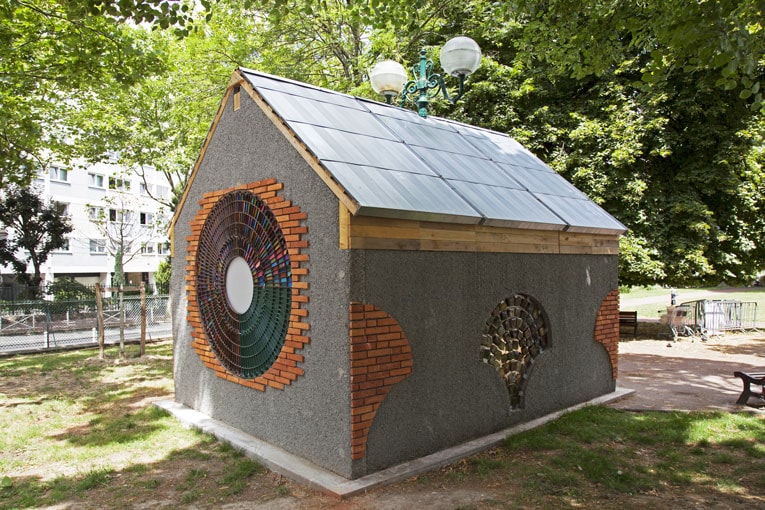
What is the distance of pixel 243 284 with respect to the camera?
6348mm

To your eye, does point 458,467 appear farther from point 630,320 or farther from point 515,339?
point 630,320

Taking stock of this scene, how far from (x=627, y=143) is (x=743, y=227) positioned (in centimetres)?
447

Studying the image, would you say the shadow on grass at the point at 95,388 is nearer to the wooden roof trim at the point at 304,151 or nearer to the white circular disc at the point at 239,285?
the white circular disc at the point at 239,285

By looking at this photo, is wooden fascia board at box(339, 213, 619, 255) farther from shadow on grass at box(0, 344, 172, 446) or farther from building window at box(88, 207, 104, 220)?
building window at box(88, 207, 104, 220)

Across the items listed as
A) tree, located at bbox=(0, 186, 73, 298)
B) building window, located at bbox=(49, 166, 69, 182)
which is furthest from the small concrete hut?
building window, located at bbox=(49, 166, 69, 182)

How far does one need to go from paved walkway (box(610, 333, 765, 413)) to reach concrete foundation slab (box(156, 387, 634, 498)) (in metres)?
2.51

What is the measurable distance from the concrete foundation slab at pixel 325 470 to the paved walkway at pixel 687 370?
8.24ft

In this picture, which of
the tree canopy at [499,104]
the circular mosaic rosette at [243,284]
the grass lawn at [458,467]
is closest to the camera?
the grass lawn at [458,467]

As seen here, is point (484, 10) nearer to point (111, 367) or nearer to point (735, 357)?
point (735, 357)

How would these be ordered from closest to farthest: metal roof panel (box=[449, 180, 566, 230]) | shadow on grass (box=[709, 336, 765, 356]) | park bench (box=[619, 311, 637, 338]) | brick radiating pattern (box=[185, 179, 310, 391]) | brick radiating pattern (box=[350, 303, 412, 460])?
brick radiating pattern (box=[350, 303, 412, 460]) < brick radiating pattern (box=[185, 179, 310, 391]) < metal roof panel (box=[449, 180, 566, 230]) < shadow on grass (box=[709, 336, 765, 356]) < park bench (box=[619, 311, 637, 338])

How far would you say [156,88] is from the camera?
19109 millimetres

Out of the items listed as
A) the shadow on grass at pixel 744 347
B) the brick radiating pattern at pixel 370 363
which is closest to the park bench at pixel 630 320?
the shadow on grass at pixel 744 347

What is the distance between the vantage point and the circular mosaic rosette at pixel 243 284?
5.76 meters

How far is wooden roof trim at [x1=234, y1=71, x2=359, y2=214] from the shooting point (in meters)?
4.76
